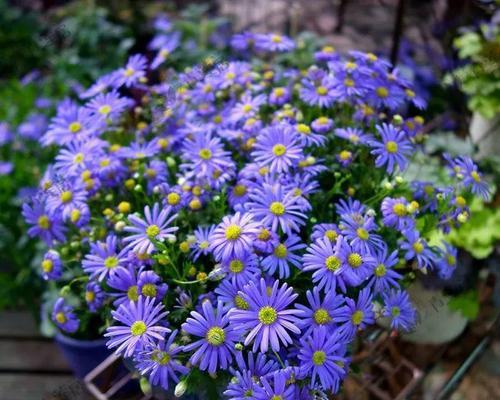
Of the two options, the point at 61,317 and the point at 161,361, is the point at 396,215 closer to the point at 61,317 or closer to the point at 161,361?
the point at 161,361

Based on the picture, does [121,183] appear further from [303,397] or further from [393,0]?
[393,0]

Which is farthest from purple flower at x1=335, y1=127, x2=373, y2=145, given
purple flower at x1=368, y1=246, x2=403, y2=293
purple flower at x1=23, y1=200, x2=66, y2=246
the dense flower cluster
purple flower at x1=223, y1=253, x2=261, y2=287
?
purple flower at x1=23, y1=200, x2=66, y2=246

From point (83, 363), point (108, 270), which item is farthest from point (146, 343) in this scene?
point (83, 363)

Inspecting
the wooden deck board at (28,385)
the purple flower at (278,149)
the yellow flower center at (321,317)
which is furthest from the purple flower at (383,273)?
the wooden deck board at (28,385)

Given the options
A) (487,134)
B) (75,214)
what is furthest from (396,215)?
(487,134)

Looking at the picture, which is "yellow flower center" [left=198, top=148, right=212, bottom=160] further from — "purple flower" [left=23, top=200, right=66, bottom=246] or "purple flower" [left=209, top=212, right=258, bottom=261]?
"purple flower" [left=23, top=200, right=66, bottom=246]

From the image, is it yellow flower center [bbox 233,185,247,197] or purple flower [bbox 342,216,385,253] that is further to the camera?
yellow flower center [bbox 233,185,247,197]

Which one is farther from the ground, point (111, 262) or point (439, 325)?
point (111, 262)
